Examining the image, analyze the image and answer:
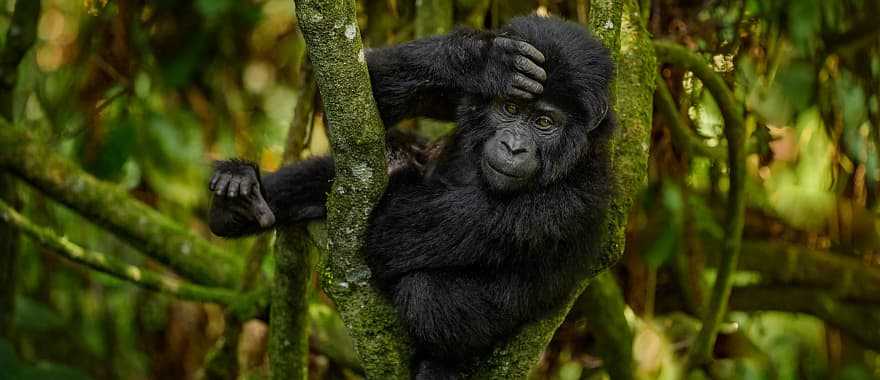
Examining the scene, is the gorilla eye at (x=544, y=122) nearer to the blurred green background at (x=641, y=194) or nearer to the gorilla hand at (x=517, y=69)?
the gorilla hand at (x=517, y=69)

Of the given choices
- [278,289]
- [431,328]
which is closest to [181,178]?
[278,289]

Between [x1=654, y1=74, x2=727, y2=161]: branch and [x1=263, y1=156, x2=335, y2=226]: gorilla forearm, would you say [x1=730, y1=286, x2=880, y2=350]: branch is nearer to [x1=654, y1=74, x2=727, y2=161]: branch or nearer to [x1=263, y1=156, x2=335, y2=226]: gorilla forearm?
[x1=654, y1=74, x2=727, y2=161]: branch

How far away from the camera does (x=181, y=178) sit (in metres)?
6.47

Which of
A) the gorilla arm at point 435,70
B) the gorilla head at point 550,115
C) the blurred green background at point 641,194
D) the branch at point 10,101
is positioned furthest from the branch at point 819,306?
the branch at point 10,101

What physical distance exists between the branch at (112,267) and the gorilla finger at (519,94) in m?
2.09

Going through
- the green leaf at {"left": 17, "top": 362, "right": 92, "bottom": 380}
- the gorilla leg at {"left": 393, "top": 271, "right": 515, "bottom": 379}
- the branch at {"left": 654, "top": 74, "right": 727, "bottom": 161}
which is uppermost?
the branch at {"left": 654, "top": 74, "right": 727, "bottom": 161}

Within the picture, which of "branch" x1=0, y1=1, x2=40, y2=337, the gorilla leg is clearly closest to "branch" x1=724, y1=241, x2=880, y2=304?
the gorilla leg

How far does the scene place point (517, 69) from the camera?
354 cm

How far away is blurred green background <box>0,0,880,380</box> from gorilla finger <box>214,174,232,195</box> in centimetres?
138

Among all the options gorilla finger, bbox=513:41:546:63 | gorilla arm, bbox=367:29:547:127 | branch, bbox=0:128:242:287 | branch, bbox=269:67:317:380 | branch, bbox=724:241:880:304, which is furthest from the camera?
branch, bbox=724:241:880:304

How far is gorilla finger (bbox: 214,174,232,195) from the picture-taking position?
3.81 meters

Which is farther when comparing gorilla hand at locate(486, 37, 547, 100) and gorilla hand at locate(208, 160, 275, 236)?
gorilla hand at locate(208, 160, 275, 236)

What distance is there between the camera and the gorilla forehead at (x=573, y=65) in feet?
11.7

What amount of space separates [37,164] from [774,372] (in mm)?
4189
